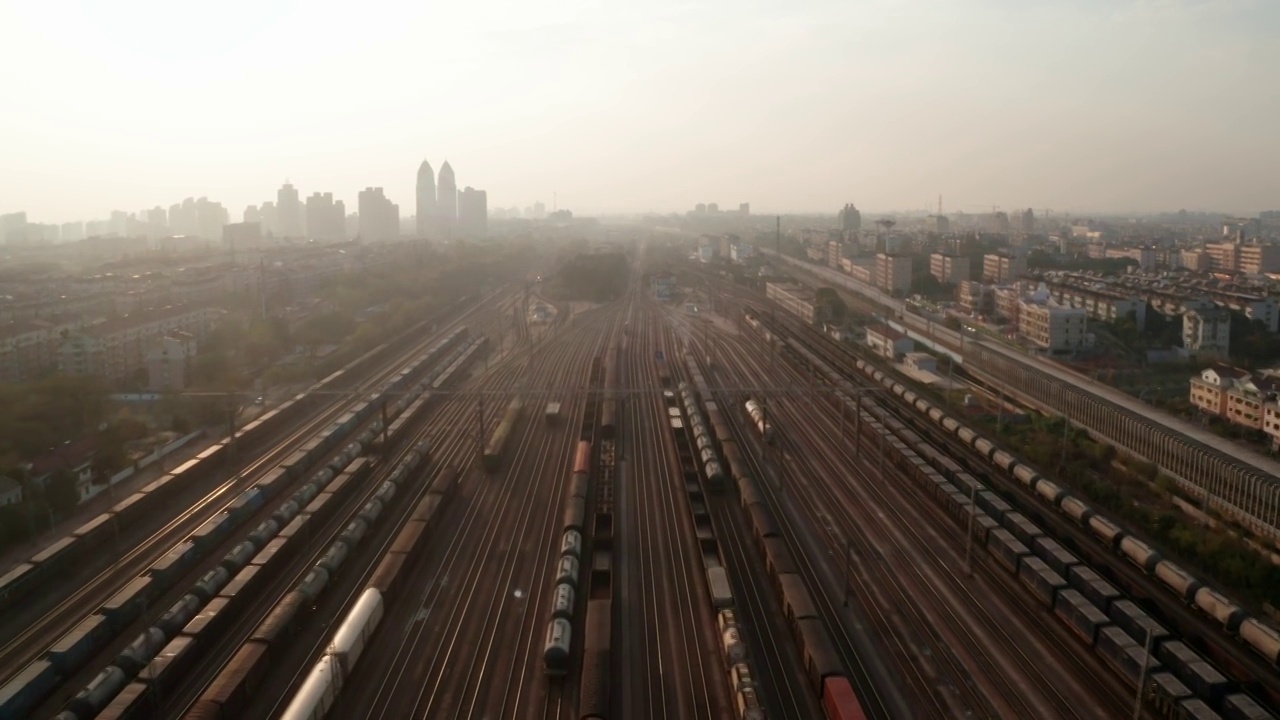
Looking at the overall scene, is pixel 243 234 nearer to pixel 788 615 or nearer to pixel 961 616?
pixel 788 615

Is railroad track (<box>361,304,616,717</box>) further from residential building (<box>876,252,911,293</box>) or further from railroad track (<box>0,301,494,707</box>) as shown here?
residential building (<box>876,252,911,293</box>)

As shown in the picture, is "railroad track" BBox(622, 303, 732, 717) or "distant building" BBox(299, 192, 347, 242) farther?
"distant building" BBox(299, 192, 347, 242)

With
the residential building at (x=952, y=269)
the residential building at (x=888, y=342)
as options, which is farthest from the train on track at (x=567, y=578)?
the residential building at (x=952, y=269)

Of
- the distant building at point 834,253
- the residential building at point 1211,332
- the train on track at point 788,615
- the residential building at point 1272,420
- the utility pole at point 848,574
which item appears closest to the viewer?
the train on track at point 788,615

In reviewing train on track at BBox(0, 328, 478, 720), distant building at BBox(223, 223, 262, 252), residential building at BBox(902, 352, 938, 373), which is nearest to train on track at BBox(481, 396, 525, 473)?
train on track at BBox(0, 328, 478, 720)

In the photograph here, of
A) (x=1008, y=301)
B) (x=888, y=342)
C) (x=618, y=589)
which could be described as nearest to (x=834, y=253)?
(x=1008, y=301)

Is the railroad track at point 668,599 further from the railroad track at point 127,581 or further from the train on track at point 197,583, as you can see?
the railroad track at point 127,581
